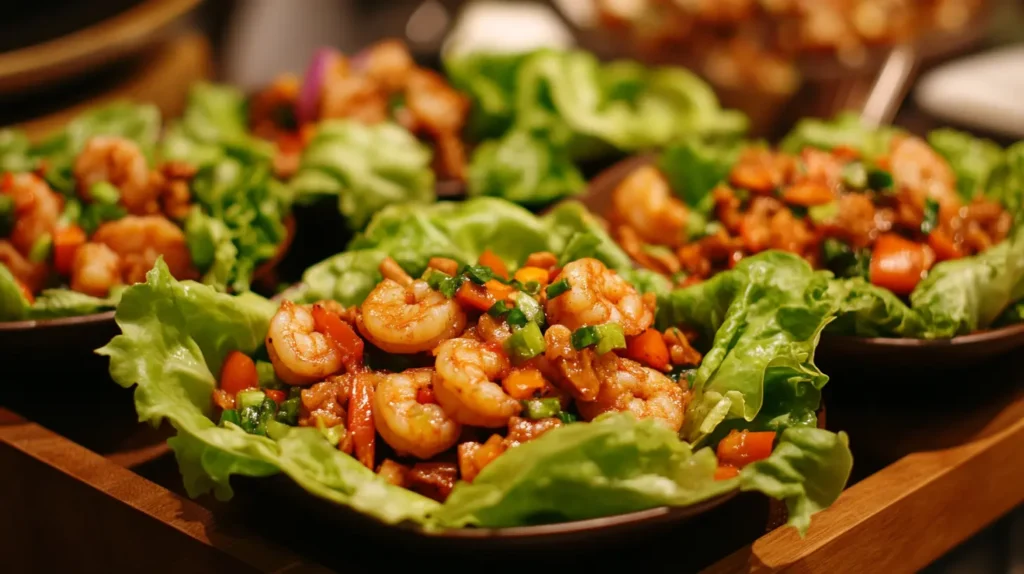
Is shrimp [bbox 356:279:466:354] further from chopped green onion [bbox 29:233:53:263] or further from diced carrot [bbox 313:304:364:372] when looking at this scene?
chopped green onion [bbox 29:233:53:263]

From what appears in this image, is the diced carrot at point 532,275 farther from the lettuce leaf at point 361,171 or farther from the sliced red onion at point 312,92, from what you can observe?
the sliced red onion at point 312,92

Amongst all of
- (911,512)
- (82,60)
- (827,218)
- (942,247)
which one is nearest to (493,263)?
(827,218)

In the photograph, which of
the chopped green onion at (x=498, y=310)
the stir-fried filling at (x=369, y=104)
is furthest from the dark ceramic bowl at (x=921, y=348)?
the stir-fried filling at (x=369, y=104)

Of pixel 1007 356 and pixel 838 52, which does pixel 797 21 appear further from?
pixel 1007 356

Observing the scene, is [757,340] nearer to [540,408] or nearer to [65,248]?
[540,408]

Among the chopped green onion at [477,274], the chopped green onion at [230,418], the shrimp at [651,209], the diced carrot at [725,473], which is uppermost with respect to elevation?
the chopped green onion at [477,274]

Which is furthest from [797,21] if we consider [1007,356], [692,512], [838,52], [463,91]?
[692,512]
